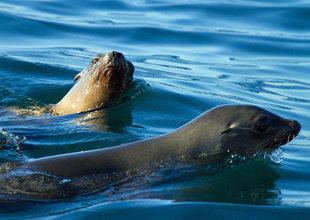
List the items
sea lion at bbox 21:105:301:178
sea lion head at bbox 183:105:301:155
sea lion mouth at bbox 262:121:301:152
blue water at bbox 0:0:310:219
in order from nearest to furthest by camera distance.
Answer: blue water at bbox 0:0:310:219 < sea lion at bbox 21:105:301:178 < sea lion head at bbox 183:105:301:155 < sea lion mouth at bbox 262:121:301:152

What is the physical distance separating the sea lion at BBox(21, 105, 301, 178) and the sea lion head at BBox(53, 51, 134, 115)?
270cm

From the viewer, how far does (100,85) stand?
827 centimetres

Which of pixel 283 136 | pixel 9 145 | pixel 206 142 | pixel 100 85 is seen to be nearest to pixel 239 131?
pixel 206 142

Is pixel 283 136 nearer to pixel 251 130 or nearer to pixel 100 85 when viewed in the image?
pixel 251 130

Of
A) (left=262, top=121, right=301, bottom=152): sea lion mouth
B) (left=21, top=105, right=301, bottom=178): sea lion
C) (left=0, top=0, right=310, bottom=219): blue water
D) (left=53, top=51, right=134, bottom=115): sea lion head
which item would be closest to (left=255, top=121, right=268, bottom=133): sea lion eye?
(left=21, top=105, right=301, bottom=178): sea lion

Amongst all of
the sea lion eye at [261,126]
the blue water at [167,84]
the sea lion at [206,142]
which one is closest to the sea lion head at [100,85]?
the blue water at [167,84]

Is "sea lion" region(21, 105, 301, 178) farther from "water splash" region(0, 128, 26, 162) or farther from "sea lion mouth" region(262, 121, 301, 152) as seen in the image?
"water splash" region(0, 128, 26, 162)

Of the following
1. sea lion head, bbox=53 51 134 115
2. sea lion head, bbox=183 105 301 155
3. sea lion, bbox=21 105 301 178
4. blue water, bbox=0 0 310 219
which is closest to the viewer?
blue water, bbox=0 0 310 219

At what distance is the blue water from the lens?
4746mm

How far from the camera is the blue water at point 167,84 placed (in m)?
4.75

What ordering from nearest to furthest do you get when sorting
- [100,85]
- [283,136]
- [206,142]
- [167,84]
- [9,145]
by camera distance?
[206,142], [283,136], [9,145], [100,85], [167,84]

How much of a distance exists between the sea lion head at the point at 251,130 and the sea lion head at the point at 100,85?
276cm

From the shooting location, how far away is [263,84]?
38.8 feet

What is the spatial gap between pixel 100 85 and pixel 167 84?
2.79 m
